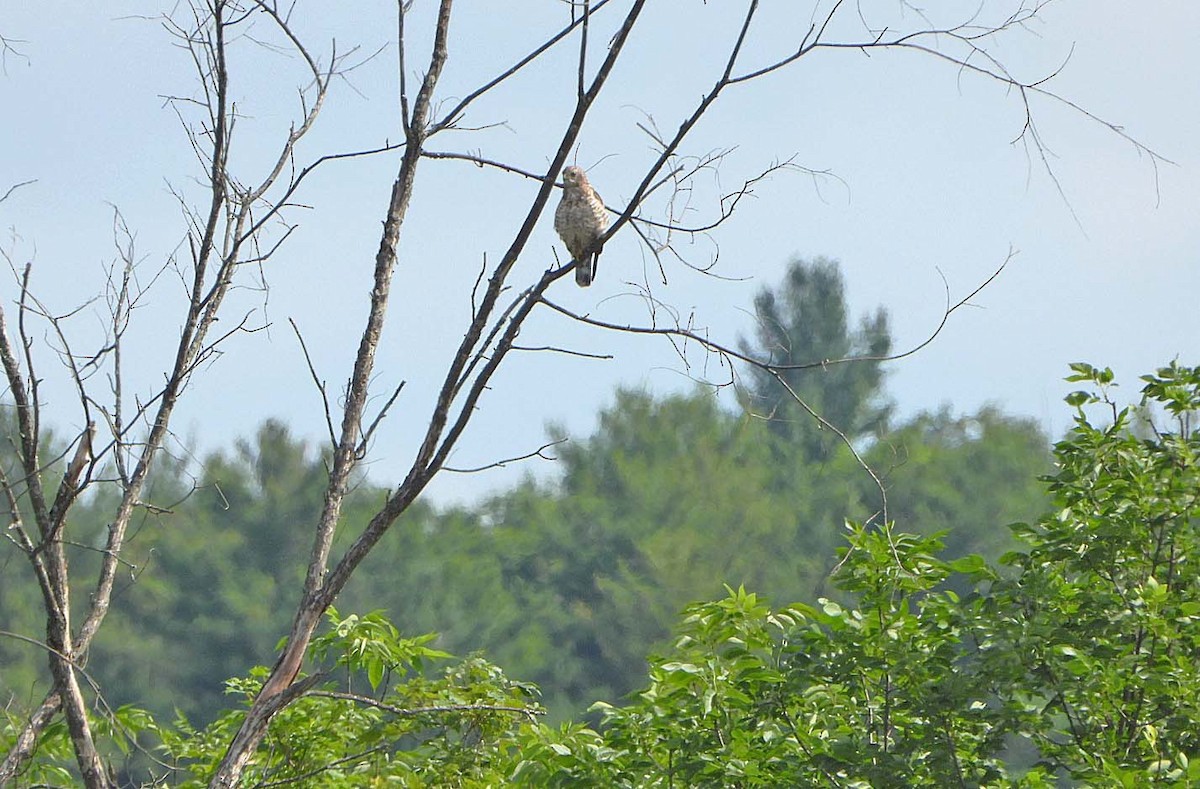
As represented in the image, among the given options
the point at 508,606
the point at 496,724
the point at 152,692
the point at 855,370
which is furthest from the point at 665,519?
the point at 496,724

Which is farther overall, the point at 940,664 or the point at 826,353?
the point at 826,353

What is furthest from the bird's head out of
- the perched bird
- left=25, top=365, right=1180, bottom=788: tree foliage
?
left=25, top=365, right=1180, bottom=788: tree foliage

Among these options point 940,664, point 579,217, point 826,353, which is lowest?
point 940,664

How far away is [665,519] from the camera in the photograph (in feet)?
111

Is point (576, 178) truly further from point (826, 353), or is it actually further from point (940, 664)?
point (826, 353)

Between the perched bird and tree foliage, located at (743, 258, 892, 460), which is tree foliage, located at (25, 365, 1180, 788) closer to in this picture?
the perched bird

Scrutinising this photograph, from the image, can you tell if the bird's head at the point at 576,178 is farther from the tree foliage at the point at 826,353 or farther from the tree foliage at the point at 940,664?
the tree foliage at the point at 826,353

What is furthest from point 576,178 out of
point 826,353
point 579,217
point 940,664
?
point 826,353

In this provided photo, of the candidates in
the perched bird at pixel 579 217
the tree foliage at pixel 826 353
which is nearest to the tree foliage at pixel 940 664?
the perched bird at pixel 579 217

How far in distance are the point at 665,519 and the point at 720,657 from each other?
29.0 m

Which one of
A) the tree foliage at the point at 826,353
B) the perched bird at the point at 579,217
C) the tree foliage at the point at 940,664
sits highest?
the tree foliage at the point at 826,353

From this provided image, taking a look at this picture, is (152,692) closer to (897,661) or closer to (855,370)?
(855,370)

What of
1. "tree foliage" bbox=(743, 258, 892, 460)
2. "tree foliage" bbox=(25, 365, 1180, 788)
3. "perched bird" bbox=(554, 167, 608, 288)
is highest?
"tree foliage" bbox=(743, 258, 892, 460)

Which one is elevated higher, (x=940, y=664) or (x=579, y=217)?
(x=579, y=217)
